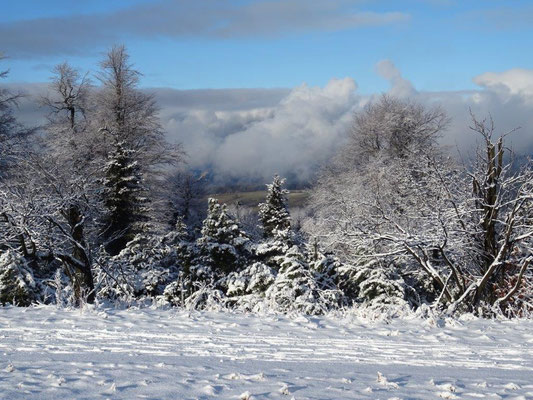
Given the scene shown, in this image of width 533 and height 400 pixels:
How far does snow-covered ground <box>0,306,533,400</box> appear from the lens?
4672 mm

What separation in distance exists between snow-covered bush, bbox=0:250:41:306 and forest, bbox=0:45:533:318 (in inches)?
1.2

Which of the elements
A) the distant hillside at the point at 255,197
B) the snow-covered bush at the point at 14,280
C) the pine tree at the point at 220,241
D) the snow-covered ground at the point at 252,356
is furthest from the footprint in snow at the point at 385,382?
the distant hillside at the point at 255,197

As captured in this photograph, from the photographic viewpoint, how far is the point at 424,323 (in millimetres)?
8633

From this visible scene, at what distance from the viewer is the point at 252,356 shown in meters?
6.37

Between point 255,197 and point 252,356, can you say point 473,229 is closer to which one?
point 252,356

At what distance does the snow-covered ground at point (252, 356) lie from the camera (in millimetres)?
4672

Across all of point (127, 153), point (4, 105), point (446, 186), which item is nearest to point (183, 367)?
point (446, 186)

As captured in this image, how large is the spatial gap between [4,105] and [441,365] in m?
24.7

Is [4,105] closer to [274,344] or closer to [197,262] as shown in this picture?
[197,262]

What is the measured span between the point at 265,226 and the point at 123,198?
8522 millimetres

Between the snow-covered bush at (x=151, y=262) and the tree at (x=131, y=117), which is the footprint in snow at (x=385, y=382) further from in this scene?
the tree at (x=131, y=117)

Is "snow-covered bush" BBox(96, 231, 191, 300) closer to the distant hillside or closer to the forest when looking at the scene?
the forest

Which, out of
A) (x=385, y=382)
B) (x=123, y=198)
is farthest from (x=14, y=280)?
Result: (x=123, y=198)

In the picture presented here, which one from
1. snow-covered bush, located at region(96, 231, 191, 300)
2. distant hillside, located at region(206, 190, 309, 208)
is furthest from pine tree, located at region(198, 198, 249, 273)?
distant hillside, located at region(206, 190, 309, 208)
